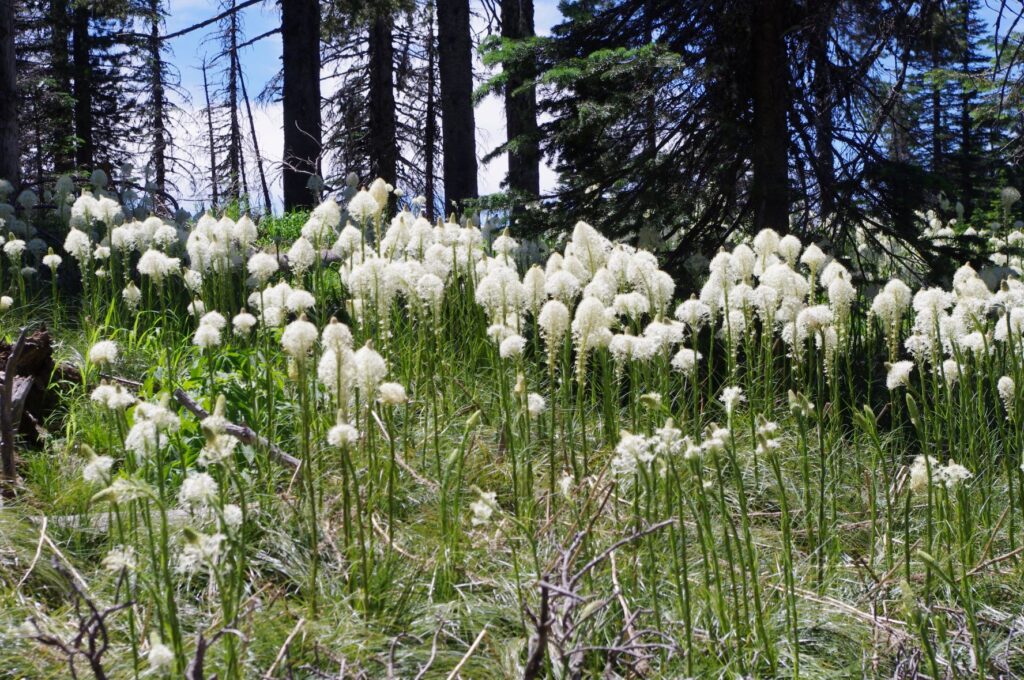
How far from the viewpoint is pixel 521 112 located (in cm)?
679

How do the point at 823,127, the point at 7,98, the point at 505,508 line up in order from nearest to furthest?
the point at 505,508, the point at 823,127, the point at 7,98

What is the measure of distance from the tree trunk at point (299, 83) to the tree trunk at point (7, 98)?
3.94 metres

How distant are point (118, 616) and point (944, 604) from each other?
2543mm

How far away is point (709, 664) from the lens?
2.39 metres

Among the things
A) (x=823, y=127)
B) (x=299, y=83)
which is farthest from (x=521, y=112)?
(x=299, y=83)

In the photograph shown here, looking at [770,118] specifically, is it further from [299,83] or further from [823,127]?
[299,83]

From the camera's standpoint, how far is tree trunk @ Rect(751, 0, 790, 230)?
6.07m

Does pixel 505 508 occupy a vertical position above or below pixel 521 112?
below

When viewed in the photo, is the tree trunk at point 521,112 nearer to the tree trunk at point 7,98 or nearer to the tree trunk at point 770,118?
the tree trunk at point 770,118

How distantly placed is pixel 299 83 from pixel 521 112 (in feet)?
23.6

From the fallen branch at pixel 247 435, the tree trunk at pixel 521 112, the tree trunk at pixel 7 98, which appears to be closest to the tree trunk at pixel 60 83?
the tree trunk at pixel 7 98

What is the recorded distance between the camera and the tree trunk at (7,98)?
8992 millimetres

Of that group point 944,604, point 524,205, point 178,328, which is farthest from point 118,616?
point 524,205

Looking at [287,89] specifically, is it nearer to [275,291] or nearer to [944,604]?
[275,291]
